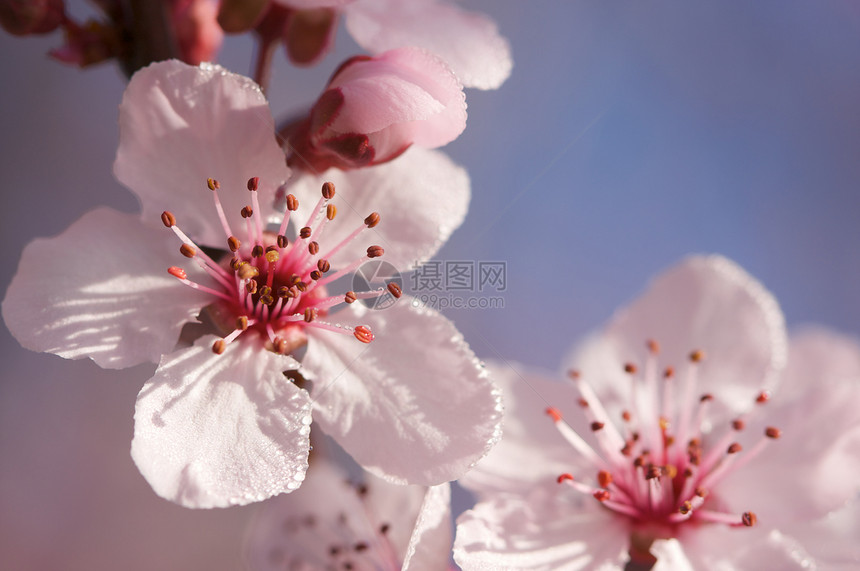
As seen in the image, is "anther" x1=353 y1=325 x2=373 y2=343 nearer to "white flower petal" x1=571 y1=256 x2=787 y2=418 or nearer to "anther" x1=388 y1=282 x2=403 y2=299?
"anther" x1=388 y1=282 x2=403 y2=299

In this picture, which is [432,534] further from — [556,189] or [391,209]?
[556,189]

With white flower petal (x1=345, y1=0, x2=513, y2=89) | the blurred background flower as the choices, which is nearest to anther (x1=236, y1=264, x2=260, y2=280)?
white flower petal (x1=345, y1=0, x2=513, y2=89)

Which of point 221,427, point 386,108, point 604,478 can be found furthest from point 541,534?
point 386,108

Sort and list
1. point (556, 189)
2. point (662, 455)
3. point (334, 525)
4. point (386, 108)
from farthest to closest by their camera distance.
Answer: point (556, 189), point (334, 525), point (662, 455), point (386, 108)

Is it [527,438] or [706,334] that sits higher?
[706,334]

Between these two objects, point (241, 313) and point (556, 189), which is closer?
point (241, 313)
